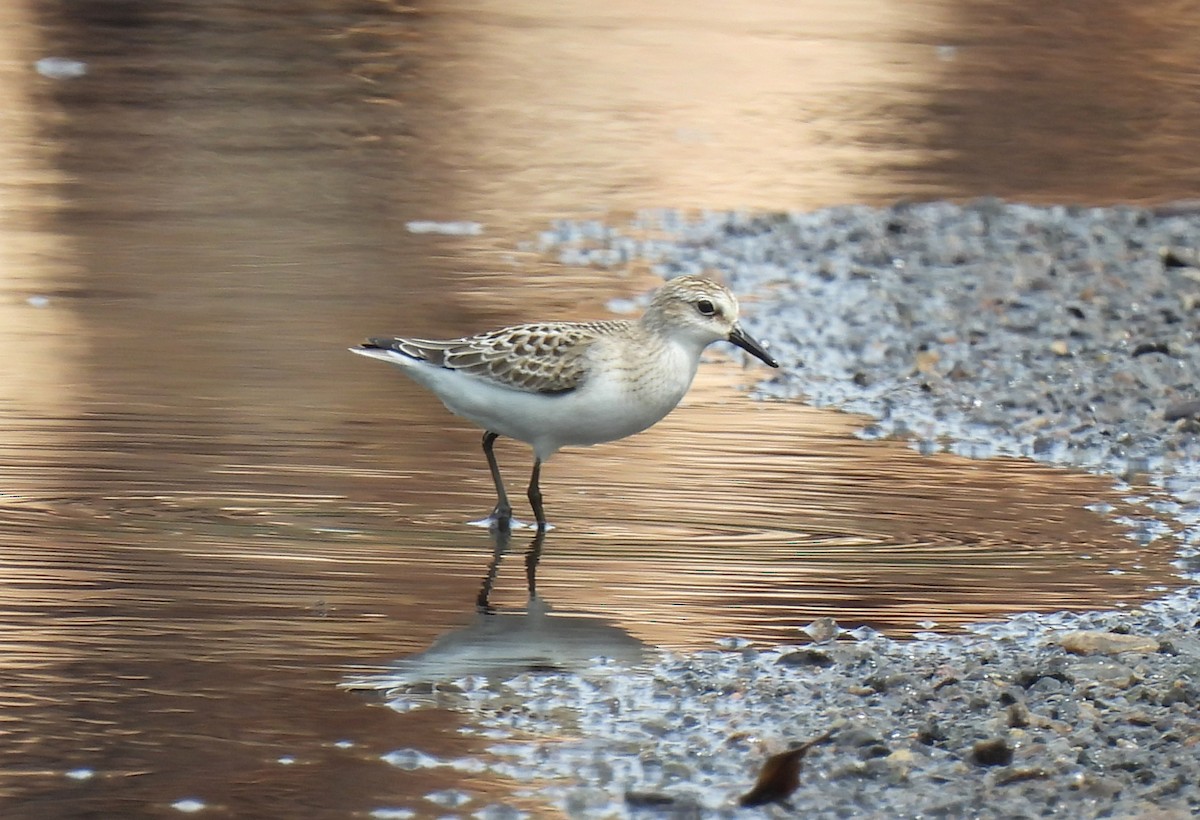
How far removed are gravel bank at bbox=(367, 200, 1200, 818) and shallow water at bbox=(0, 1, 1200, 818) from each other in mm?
263

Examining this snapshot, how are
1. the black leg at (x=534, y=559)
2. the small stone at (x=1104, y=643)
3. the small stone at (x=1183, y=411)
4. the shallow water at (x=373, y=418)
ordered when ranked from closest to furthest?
the shallow water at (x=373, y=418)
the small stone at (x=1104, y=643)
the black leg at (x=534, y=559)
the small stone at (x=1183, y=411)

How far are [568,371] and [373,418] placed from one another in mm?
1358

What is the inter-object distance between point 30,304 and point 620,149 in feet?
20.6

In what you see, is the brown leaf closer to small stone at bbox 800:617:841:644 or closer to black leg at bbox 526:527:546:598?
small stone at bbox 800:617:841:644

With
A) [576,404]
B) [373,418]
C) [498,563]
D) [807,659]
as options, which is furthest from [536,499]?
[807,659]

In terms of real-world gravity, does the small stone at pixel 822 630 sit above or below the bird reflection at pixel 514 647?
above

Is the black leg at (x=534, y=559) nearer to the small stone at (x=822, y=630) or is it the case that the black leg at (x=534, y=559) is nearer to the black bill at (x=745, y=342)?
the small stone at (x=822, y=630)

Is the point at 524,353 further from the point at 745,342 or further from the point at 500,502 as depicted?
the point at 745,342

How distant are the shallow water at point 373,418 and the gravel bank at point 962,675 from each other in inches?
10.4

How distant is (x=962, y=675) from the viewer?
5043mm

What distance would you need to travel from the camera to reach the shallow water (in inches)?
201

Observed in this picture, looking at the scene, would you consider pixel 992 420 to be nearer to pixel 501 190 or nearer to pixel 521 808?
pixel 521 808

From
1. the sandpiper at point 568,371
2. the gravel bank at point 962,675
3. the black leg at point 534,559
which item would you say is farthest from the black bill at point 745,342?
the black leg at point 534,559

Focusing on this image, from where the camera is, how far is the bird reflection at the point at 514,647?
205 inches
